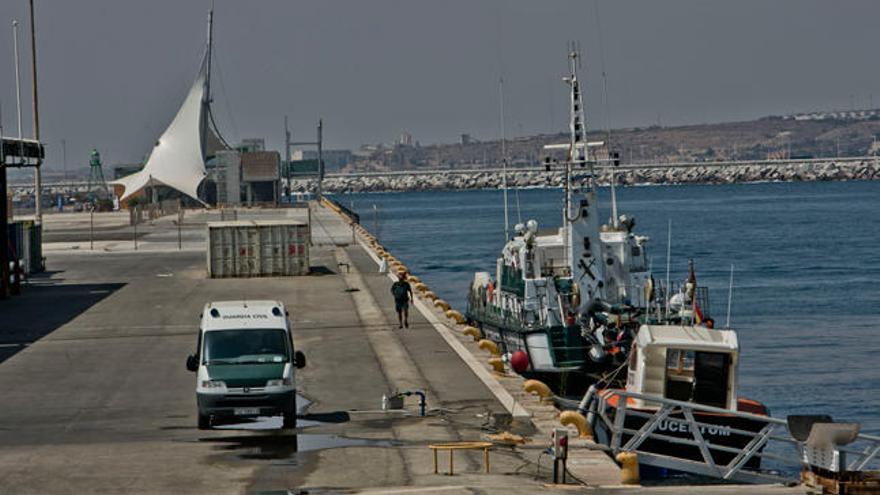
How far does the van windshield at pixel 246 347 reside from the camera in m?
26.3

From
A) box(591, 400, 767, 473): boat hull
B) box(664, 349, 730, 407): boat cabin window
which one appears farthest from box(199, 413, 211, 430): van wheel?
box(664, 349, 730, 407): boat cabin window

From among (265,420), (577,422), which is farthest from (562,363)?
(265,420)

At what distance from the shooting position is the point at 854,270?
84875 mm

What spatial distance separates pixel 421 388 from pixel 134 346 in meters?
11.3

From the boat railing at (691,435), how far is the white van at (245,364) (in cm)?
556

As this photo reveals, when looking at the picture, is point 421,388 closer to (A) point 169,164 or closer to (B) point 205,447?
(B) point 205,447

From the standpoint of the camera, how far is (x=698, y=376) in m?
28.1

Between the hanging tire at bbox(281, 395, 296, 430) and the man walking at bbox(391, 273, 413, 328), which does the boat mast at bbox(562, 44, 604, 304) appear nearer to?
the man walking at bbox(391, 273, 413, 328)

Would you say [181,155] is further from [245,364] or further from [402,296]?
[245,364]

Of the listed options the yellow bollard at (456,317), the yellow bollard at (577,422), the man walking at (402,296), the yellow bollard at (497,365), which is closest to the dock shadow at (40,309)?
the man walking at (402,296)

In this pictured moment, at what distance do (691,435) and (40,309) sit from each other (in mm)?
28644

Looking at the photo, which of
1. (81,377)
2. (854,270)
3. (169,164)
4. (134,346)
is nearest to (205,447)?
(81,377)

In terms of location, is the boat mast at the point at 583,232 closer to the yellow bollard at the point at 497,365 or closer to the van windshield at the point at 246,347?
the yellow bollard at the point at 497,365

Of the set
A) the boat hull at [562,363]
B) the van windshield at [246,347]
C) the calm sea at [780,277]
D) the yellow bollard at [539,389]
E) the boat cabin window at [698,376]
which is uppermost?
the van windshield at [246,347]
